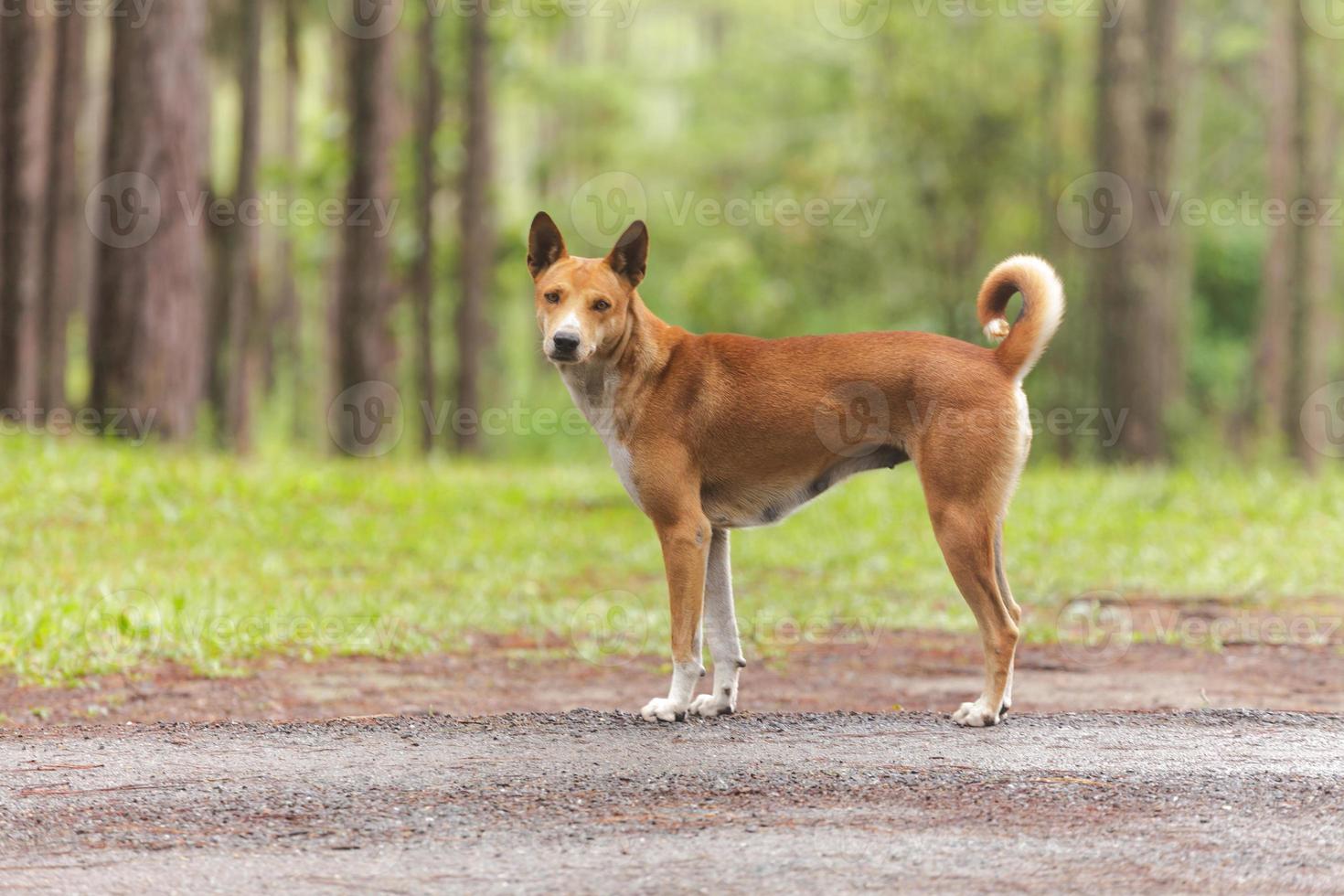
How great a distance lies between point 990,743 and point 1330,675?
3844 mm

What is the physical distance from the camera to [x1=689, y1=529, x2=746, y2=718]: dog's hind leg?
6.87 m

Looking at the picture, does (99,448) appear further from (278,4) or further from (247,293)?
(278,4)

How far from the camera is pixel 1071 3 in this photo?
2641cm

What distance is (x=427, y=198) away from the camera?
27.8 m
